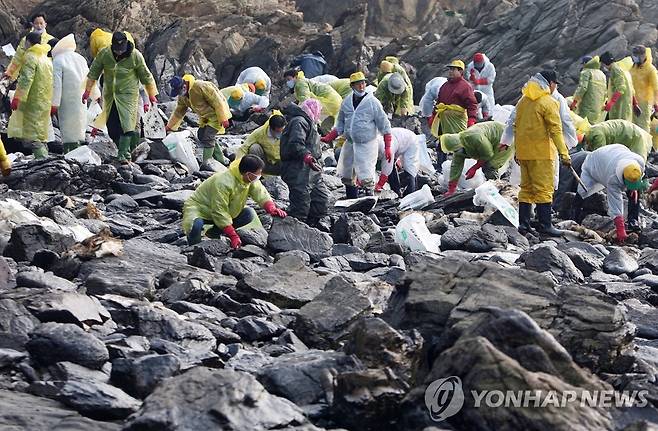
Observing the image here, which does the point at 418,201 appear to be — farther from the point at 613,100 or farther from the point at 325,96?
the point at 613,100

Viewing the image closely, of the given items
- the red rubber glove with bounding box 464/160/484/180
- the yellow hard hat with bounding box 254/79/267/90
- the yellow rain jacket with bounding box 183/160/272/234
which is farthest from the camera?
the yellow hard hat with bounding box 254/79/267/90

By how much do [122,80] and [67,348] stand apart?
816 cm

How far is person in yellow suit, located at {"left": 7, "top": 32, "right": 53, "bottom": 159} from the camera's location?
1261cm

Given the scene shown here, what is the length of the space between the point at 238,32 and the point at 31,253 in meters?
21.9

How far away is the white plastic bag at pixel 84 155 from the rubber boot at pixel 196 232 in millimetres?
4178

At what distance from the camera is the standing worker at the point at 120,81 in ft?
41.0

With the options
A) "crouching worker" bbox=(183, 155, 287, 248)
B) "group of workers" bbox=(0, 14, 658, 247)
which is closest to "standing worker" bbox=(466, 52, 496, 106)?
"group of workers" bbox=(0, 14, 658, 247)

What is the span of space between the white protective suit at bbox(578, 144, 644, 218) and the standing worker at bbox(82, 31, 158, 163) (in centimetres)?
559

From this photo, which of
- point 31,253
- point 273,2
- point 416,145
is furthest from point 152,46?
point 31,253

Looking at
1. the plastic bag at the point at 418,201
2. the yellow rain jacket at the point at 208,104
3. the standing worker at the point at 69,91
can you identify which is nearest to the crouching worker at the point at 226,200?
the plastic bag at the point at 418,201

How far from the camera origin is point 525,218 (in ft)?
34.0

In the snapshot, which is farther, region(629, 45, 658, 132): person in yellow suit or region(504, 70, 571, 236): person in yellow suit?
region(629, 45, 658, 132): person in yellow suit

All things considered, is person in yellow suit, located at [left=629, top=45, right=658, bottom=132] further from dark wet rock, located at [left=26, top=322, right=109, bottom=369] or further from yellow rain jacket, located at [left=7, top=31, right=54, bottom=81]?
dark wet rock, located at [left=26, top=322, right=109, bottom=369]
